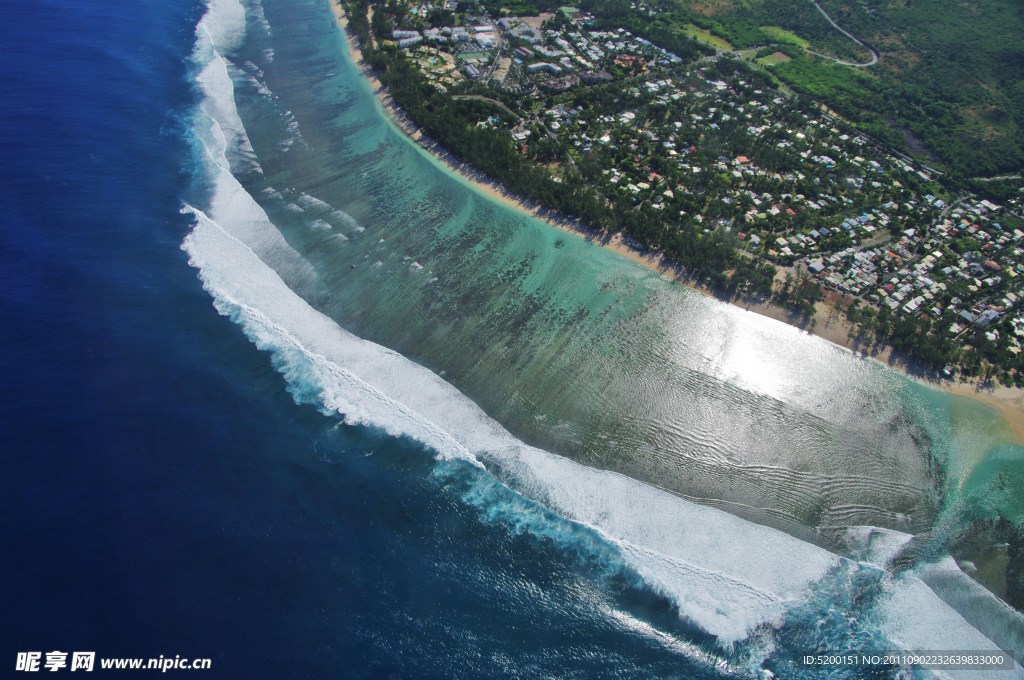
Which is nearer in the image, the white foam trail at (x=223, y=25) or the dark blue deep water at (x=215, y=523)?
the dark blue deep water at (x=215, y=523)

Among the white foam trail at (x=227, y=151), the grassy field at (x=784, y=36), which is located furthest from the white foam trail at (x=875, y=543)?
the grassy field at (x=784, y=36)

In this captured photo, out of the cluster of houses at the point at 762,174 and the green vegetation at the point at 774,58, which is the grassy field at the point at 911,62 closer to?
the green vegetation at the point at 774,58

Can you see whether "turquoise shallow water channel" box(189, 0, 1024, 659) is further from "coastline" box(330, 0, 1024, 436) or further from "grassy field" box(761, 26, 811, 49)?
"grassy field" box(761, 26, 811, 49)

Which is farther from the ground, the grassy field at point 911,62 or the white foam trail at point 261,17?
the grassy field at point 911,62

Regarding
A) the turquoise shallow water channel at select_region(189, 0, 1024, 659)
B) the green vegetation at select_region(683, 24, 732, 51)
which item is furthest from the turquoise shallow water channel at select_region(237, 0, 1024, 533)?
the green vegetation at select_region(683, 24, 732, 51)

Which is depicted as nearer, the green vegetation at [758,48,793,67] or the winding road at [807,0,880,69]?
the green vegetation at [758,48,793,67]

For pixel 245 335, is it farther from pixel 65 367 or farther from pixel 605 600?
pixel 605 600

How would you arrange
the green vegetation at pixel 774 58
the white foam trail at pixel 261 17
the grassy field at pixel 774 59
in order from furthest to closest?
the white foam trail at pixel 261 17
the green vegetation at pixel 774 58
the grassy field at pixel 774 59

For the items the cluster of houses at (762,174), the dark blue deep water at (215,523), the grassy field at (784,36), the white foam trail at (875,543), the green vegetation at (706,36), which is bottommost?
the dark blue deep water at (215,523)
